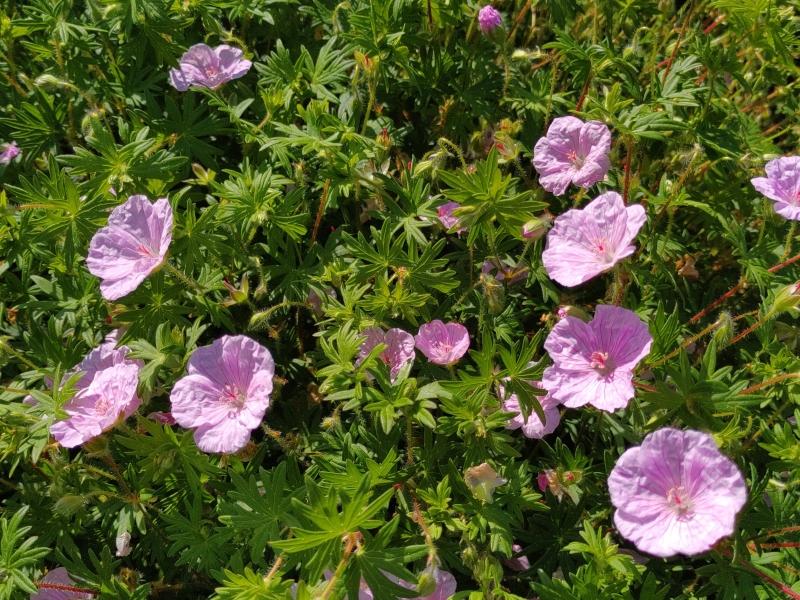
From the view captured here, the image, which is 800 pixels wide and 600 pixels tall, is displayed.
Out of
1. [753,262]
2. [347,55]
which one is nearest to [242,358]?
[347,55]

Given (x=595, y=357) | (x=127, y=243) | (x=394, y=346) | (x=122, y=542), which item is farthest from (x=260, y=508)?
(x=595, y=357)

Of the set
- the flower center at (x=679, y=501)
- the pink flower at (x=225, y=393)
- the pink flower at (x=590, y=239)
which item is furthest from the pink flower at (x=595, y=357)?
the pink flower at (x=225, y=393)

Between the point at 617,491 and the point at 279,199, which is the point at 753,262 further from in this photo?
the point at 279,199

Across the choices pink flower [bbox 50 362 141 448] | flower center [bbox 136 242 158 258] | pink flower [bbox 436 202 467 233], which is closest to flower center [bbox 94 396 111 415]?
pink flower [bbox 50 362 141 448]

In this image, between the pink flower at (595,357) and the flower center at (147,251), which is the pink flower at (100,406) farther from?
the pink flower at (595,357)

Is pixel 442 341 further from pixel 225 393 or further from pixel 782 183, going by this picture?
pixel 782 183
